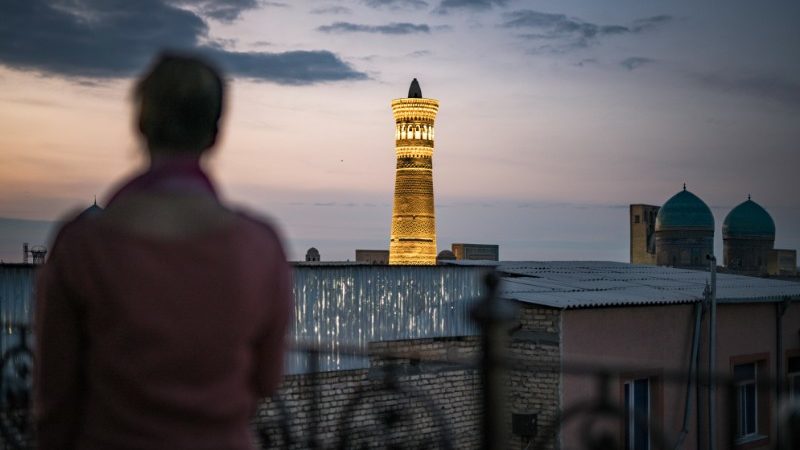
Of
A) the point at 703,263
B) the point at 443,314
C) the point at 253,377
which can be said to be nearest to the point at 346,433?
the point at 253,377

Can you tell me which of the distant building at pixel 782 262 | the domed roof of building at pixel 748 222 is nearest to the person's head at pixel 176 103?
the domed roof of building at pixel 748 222

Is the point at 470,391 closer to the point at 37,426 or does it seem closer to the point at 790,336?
the point at 790,336

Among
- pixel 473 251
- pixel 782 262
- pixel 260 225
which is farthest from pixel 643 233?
pixel 260 225

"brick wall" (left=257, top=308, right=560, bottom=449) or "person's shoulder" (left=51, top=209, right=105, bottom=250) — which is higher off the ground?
"person's shoulder" (left=51, top=209, right=105, bottom=250)

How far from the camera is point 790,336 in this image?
2134cm

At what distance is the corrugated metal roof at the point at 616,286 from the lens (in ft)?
57.9

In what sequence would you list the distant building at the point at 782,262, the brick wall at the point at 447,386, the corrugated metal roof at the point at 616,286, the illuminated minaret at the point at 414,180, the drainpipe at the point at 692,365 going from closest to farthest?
1. the brick wall at the point at 447,386
2. the drainpipe at the point at 692,365
3. the corrugated metal roof at the point at 616,286
4. the illuminated minaret at the point at 414,180
5. the distant building at the point at 782,262

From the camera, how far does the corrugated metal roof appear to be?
57.9ft

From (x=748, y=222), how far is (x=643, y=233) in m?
9.46

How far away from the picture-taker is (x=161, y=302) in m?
1.99

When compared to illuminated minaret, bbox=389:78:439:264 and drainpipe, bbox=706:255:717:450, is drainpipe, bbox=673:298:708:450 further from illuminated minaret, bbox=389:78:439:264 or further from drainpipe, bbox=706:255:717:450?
illuminated minaret, bbox=389:78:439:264

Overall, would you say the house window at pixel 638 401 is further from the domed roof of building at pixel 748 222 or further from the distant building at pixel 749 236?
the domed roof of building at pixel 748 222

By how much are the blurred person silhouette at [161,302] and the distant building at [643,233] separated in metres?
84.0

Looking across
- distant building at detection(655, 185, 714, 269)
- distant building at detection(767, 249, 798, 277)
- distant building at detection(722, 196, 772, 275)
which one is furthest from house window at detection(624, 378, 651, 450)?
distant building at detection(767, 249, 798, 277)
